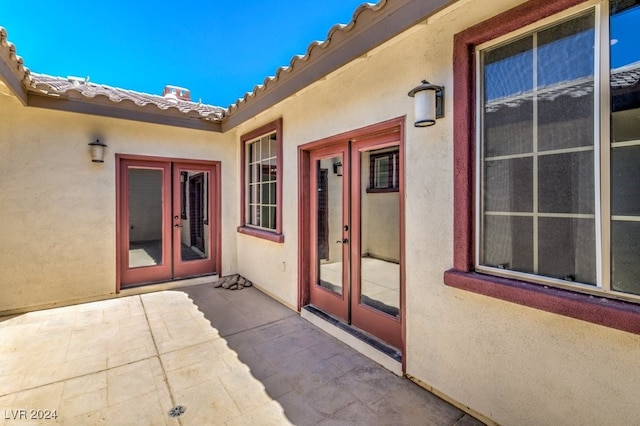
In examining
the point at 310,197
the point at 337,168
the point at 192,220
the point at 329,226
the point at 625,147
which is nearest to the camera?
the point at 625,147

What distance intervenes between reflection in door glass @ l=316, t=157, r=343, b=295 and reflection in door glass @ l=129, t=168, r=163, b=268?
337cm

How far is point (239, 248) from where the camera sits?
6258mm

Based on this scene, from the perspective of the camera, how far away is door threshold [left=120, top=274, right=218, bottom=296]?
527 centimetres

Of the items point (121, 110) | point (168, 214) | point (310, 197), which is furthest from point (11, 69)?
point (310, 197)

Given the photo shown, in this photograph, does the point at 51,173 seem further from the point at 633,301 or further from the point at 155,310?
the point at 633,301

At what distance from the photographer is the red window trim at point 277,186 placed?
4.78 m

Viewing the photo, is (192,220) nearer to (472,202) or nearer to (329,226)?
(329,226)

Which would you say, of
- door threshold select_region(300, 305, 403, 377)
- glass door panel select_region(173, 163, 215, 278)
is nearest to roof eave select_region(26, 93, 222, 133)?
glass door panel select_region(173, 163, 215, 278)

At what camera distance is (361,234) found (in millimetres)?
3510

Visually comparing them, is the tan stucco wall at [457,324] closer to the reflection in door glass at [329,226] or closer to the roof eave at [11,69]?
the reflection in door glass at [329,226]

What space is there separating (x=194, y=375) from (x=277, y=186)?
2879 mm

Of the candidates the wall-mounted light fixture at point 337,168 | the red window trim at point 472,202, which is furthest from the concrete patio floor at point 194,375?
the wall-mounted light fixture at point 337,168

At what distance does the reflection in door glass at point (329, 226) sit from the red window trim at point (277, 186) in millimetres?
873

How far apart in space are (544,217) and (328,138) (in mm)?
2465
